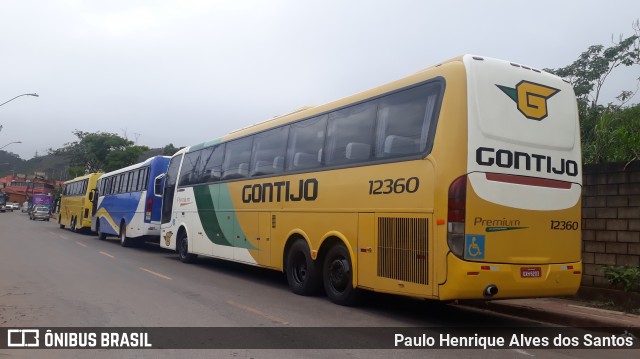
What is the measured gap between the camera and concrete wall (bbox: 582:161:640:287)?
859 cm

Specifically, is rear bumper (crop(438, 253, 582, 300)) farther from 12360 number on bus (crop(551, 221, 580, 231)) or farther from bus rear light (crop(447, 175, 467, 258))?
12360 number on bus (crop(551, 221, 580, 231))

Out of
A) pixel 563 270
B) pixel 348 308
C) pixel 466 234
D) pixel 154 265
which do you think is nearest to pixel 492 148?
pixel 466 234

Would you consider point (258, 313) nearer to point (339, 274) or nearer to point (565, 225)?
point (339, 274)

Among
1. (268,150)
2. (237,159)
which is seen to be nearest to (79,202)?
(237,159)

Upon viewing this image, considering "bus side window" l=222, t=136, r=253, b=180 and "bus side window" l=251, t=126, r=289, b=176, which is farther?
"bus side window" l=222, t=136, r=253, b=180

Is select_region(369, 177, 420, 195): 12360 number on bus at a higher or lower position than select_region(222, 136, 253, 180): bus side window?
lower

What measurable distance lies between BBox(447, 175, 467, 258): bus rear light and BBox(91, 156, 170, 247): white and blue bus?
14.4 m

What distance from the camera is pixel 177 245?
1595 cm

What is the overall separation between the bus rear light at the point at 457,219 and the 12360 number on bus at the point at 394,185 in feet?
2.16

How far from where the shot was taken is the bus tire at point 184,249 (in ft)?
50.6

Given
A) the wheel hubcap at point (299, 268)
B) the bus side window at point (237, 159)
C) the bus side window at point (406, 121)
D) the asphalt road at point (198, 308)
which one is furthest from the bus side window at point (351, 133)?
the bus side window at point (237, 159)

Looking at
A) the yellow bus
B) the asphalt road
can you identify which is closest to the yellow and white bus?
the asphalt road

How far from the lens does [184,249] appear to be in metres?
15.6

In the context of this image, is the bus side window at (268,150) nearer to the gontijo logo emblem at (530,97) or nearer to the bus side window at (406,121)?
the bus side window at (406,121)
